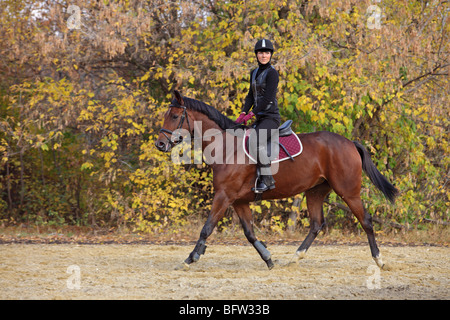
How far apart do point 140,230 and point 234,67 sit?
447 cm

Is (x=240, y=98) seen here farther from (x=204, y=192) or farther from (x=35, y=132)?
(x=35, y=132)

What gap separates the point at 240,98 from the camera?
11.4 metres

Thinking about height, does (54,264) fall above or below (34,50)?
below

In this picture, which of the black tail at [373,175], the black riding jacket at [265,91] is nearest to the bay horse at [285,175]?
the black tail at [373,175]

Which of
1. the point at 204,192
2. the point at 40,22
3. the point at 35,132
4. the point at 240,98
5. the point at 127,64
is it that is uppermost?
the point at 40,22

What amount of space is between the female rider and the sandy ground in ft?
4.38

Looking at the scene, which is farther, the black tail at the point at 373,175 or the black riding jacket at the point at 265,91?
the black tail at the point at 373,175

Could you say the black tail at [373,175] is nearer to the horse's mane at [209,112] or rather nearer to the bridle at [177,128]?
the horse's mane at [209,112]

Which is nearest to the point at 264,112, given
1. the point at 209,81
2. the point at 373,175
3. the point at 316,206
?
the point at 316,206

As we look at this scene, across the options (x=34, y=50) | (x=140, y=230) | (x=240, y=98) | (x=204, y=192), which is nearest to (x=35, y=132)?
(x=34, y=50)

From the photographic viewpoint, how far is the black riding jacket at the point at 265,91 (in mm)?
6891

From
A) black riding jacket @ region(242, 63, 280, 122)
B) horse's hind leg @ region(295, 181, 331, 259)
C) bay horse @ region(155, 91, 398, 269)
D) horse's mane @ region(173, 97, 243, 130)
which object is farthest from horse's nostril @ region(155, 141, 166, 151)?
horse's hind leg @ region(295, 181, 331, 259)

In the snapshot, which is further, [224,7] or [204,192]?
[204,192]

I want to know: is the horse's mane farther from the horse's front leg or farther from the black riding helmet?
the black riding helmet
